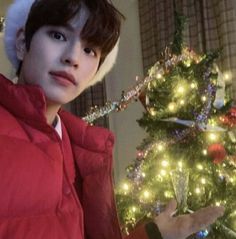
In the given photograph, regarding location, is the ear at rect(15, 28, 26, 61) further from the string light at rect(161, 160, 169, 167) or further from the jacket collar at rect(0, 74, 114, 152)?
the string light at rect(161, 160, 169, 167)

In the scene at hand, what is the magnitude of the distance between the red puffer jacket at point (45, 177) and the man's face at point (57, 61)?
62 mm

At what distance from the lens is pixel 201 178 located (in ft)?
4.87

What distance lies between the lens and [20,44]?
856 millimetres

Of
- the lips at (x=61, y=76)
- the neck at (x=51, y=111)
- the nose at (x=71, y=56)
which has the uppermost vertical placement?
the nose at (x=71, y=56)

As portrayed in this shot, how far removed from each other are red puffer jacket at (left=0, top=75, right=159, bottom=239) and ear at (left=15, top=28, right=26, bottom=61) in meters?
0.14

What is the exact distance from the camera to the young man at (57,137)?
0.65m

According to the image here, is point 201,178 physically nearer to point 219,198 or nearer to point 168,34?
point 219,198

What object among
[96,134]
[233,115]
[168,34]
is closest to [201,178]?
[233,115]

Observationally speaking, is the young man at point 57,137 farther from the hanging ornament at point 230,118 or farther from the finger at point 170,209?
the hanging ornament at point 230,118

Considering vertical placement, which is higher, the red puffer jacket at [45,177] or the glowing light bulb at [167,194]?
the red puffer jacket at [45,177]

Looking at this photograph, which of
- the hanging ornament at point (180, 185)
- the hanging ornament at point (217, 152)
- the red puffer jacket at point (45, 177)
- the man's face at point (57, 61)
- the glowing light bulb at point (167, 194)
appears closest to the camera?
the red puffer jacket at point (45, 177)

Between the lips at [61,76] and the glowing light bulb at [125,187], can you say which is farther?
the glowing light bulb at [125,187]

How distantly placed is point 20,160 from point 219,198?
97 centimetres

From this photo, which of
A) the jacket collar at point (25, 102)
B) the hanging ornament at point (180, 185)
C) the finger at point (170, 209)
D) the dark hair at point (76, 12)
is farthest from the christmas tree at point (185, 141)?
the jacket collar at point (25, 102)
